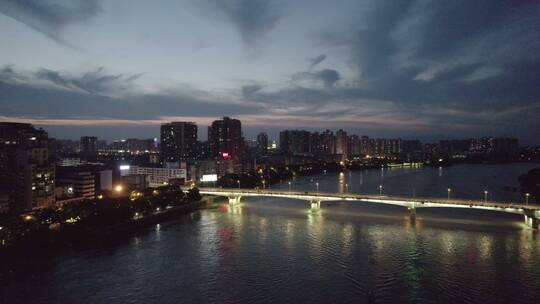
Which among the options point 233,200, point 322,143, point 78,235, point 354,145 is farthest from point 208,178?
point 354,145

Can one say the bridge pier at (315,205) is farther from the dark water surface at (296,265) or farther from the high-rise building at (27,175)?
the high-rise building at (27,175)

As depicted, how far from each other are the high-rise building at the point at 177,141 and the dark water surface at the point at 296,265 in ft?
135

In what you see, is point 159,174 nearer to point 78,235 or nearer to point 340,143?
point 78,235

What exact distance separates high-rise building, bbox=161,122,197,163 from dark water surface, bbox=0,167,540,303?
41.0m

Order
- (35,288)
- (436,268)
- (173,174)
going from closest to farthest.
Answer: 1. (35,288)
2. (436,268)
3. (173,174)

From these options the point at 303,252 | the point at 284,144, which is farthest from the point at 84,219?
the point at 284,144

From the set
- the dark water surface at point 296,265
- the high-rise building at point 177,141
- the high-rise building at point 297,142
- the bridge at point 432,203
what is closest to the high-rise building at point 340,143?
the high-rise building at point 297,142

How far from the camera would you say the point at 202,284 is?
1054cm

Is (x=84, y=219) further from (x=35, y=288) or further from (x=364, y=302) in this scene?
(x=364, y=302)

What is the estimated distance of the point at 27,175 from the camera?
19.5 meters

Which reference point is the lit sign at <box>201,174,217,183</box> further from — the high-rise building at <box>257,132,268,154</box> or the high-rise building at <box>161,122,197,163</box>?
the high-rise building at <box>257,132,268,154</box>

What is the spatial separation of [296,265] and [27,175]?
14587 mm

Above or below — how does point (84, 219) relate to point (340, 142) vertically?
below

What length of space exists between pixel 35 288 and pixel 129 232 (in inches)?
245
